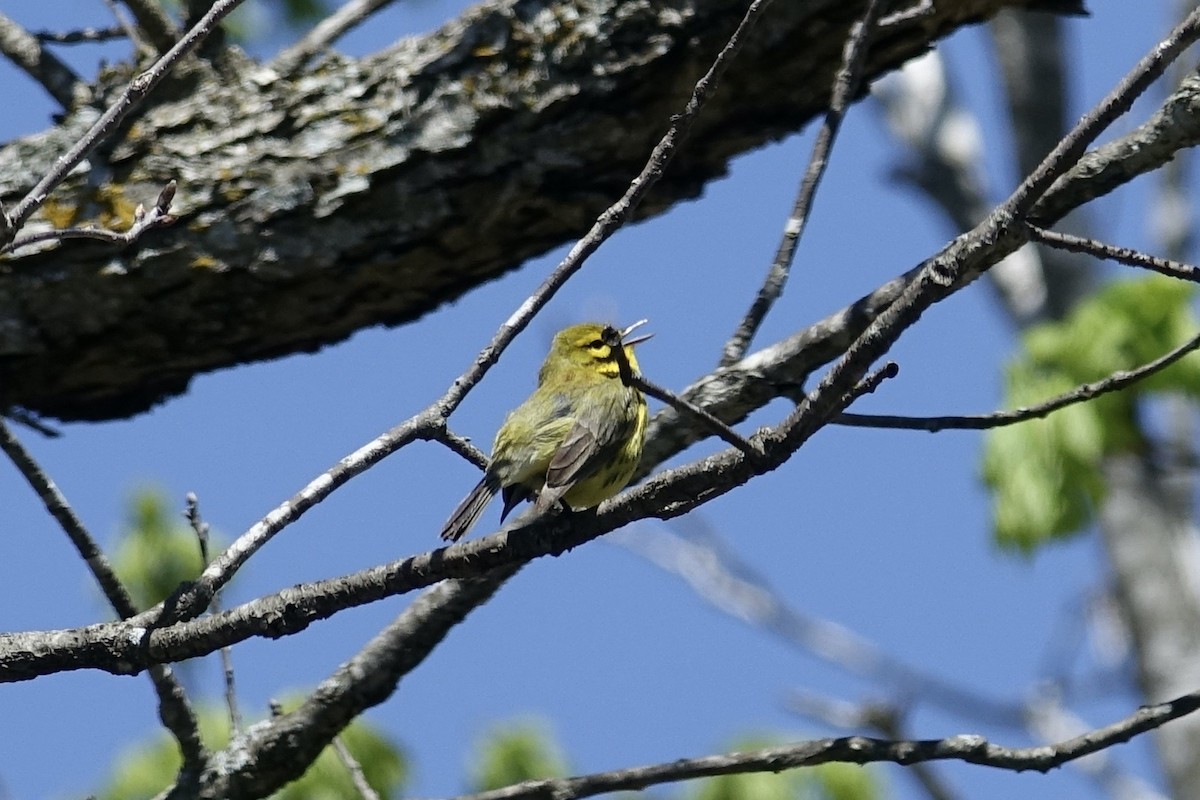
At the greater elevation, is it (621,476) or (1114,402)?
(1114,402)

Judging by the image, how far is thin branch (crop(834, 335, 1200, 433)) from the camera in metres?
2.79

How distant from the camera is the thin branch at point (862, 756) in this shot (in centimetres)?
291

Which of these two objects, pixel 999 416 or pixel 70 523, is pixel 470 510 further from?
pixel 999 416

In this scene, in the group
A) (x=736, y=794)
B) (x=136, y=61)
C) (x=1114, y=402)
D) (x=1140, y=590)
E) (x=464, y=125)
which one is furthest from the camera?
(x=1140, y=590)

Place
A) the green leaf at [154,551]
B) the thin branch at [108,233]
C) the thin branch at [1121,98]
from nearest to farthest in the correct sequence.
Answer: the thin branch at [1121,98] < the thin branch at [108,233] < the green leaf at [154,551]

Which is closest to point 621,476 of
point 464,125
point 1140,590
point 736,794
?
point 464,125

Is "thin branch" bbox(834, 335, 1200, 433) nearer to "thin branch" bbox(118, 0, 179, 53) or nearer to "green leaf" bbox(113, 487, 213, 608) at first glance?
"thin branch" bbox(118, 0, 179, 53)

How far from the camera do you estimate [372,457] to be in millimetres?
2748

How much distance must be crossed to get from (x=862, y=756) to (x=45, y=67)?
2.81 meters

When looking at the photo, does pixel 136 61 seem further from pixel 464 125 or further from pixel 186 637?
pixel 186 637

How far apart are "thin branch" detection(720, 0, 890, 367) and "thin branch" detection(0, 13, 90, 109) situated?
1.94 meters

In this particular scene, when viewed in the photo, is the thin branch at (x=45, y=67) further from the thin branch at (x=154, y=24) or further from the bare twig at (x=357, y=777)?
the bare twig at (x=357, y=777)

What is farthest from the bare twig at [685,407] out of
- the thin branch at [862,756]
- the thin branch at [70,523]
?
the thin branch at [70,523]

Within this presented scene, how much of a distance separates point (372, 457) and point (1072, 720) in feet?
32.3
